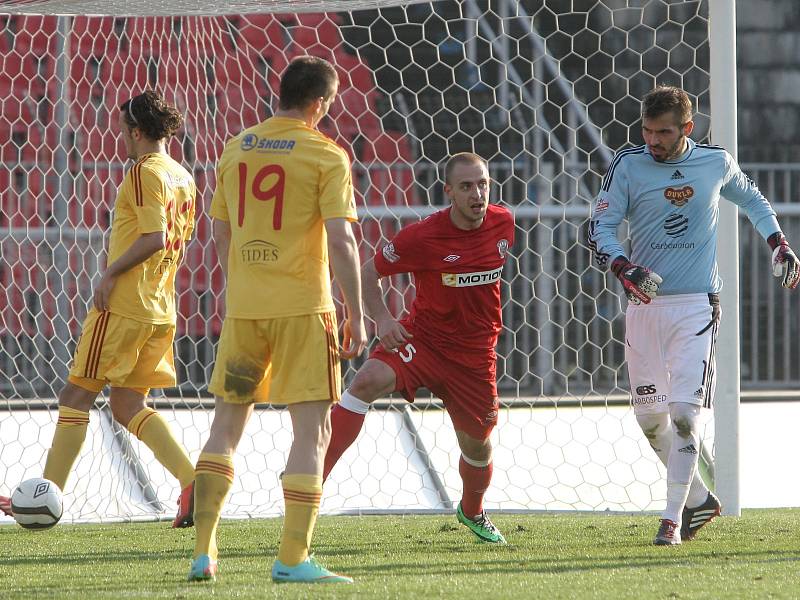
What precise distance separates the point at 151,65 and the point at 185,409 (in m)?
2.06

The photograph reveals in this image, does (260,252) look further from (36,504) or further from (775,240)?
(775,240)

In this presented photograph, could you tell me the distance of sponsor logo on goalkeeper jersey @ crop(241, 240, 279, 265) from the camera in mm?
3119

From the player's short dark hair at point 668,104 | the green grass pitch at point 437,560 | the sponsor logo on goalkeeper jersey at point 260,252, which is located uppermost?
the player's short dark hair at point 668,104

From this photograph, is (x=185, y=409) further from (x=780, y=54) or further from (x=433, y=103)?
(x=780, y=54)

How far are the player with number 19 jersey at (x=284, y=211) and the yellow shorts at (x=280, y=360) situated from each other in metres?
0.04

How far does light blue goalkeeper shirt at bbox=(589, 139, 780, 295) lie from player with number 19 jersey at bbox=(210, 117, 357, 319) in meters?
1.23

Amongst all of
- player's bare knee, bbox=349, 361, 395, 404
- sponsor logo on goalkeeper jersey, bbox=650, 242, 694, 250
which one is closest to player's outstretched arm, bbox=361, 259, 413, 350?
player's bare knee, bbox=349, 361, 395, 404

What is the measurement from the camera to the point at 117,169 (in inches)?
337

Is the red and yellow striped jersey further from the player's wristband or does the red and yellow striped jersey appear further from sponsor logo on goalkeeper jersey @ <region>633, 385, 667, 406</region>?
the player's wristband

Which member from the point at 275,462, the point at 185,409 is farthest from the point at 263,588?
the point at 185,409

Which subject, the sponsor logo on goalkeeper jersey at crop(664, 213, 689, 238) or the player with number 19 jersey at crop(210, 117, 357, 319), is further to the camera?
the sponsor logo on goalkeeper jersey at crop(664, 213, 689, 238)

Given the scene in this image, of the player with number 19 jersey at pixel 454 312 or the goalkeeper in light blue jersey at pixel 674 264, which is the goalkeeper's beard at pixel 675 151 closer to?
the goalkeeper in light blue jersey at pixel 674 264

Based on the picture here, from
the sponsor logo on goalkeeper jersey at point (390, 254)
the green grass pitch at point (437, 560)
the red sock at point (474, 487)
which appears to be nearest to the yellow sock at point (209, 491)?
the green grass pitch at point (437, 560)

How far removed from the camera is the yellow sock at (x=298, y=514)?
306 cm
